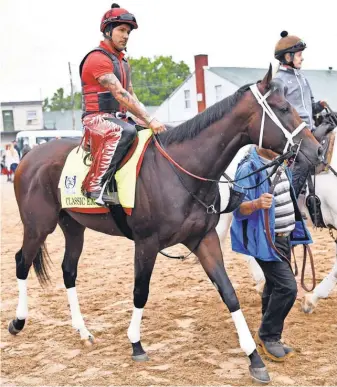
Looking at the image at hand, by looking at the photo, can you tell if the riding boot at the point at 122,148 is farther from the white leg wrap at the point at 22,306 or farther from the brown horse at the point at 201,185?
the white leg wrap at the point at 22,306

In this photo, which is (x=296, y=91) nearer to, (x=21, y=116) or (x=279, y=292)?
(x=279, y=292)

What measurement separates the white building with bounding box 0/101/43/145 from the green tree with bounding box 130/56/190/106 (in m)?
12.4

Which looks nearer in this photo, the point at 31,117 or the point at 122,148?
the point at 122,148

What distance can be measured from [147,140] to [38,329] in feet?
7.86

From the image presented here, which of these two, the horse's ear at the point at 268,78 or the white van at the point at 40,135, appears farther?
the white van at the point at 40,135

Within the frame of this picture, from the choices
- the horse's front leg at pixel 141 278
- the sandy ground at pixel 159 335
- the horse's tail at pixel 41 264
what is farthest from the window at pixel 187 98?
the horse's front leg at pixel 141 278

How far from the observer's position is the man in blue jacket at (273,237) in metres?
4.41

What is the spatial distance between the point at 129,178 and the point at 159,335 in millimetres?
1666

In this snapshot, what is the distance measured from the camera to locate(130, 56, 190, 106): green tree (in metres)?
69.3

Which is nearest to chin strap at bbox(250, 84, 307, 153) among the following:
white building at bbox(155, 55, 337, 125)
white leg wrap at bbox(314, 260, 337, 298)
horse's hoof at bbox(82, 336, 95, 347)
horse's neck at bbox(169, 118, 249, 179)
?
horse's neck at bbox(169, 118, 249, 179)

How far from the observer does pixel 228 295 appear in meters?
4.38

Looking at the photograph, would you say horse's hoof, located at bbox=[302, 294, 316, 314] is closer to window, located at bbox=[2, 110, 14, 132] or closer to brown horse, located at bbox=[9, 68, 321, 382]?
brown horse, located at bbox=[9, 68, 321, 382]

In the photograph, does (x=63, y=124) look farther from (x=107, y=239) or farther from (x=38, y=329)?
(x=38, y=329)

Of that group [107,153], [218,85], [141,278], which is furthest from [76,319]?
[218,85]
